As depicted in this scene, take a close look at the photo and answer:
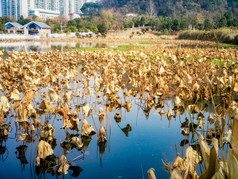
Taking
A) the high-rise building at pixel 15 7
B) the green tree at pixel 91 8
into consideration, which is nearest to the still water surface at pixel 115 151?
the green tree at pixel 91 8

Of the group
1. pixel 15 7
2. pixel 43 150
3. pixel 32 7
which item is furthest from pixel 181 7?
pixel 43 150

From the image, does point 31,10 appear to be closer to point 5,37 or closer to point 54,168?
point 5,37

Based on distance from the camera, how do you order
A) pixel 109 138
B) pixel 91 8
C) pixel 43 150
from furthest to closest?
pixel 91 8 → pixel 109 138 → pixel 43 150

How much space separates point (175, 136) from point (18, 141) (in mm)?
1524

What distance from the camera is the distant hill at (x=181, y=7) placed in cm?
6750

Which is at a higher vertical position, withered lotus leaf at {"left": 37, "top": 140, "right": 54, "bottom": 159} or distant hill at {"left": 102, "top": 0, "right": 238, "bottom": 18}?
distant hill at {"left": 102, "top": 0, "right": 238, "bottom": 18}

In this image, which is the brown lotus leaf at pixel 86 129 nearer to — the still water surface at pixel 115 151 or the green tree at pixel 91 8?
the still water surface at pixel 115 151

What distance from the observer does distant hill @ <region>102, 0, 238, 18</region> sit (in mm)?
67500

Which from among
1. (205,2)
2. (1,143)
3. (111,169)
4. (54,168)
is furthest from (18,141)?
(205,2)

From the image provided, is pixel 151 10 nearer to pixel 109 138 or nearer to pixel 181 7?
pixel 181 7

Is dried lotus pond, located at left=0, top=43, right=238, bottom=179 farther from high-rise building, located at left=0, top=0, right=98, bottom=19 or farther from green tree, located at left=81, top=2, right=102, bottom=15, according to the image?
green tree, located at left=81, top=2, right=102, bottom=15

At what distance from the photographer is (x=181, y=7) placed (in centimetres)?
7719

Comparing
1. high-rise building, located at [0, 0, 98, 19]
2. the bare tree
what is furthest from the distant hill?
high-rise building, located at [0, 0, 98, 19]

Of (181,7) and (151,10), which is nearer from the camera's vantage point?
(181,7)
